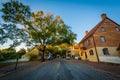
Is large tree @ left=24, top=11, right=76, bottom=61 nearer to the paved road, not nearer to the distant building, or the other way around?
the distant building

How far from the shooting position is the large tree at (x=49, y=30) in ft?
115

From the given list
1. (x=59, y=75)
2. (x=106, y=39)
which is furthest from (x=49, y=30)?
(x=59, y=75)

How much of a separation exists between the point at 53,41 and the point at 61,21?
7.59 metres

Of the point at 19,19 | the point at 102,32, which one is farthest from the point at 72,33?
the point at 19,19

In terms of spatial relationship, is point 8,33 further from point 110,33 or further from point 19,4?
point 110,33

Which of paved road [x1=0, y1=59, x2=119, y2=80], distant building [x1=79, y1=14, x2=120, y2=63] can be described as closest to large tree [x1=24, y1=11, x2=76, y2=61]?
distant building [x1=79, y1=14, x2=120, y2=63]

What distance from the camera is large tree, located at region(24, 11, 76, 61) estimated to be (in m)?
35.2

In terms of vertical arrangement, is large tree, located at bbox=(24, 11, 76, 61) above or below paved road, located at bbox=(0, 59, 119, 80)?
above

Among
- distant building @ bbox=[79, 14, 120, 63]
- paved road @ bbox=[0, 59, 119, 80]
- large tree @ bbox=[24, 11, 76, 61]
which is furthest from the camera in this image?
large tree @ bbox=[24, 11, 76, 61]

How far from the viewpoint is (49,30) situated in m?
36.0

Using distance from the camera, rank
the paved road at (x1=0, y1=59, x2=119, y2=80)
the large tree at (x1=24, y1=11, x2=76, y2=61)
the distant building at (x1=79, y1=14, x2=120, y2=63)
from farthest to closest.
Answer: the large tree at (x1=24, y1=11, x2=76, y2=61), the distant building at (x1=79, y1=14, x2=120, y2=63), the paved road at (x1=0, y1=59, x2=119, y2=80)

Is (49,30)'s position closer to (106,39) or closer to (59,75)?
(106,39)

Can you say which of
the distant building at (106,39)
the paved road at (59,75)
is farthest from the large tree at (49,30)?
the paved road at (59,75)

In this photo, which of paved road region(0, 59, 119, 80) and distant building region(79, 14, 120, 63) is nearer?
paved road region(0, 59, 119, 80)
